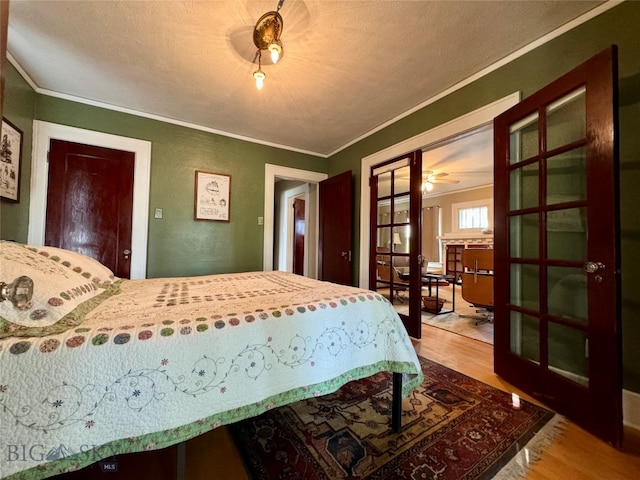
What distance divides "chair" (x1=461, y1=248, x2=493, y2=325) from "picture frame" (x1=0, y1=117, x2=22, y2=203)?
4.74m

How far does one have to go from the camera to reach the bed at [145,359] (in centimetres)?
65

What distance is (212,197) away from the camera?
10.7 ft

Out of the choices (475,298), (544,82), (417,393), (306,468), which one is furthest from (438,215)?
(306,468)

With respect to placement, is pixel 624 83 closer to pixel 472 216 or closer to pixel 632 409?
pixel 632 409

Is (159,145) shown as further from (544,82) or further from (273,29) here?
(544,82)

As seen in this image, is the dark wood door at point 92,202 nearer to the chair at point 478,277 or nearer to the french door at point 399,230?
the french door at point 399,230

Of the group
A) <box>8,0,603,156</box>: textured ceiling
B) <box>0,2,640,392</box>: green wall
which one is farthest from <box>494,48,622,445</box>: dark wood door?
<box>8,0,603,156</box>: textured ceiling

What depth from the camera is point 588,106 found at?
4.60 feet

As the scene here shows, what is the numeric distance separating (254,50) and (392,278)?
2656 mm

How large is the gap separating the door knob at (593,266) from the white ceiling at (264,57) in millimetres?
1634

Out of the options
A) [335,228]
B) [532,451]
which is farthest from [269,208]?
[532,451]

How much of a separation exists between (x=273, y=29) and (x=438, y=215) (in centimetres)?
675

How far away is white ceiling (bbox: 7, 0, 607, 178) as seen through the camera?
1.61 metres

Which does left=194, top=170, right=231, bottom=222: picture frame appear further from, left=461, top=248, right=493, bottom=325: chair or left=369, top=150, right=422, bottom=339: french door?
left=461, top=248, right=493, bottom=325: chair
